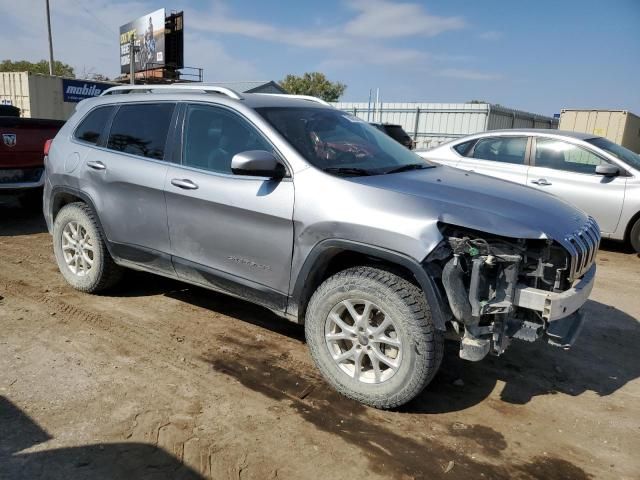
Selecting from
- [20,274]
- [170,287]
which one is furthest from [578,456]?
[20,274]

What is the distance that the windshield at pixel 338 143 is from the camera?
11.7 ft

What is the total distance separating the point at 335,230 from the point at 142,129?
2147 millimetres

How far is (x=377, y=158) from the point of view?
12.9 ft

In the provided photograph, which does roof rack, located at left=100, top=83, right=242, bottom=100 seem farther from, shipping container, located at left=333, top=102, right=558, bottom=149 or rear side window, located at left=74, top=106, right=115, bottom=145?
shipping container, located at left=333, top=102, right=558, bottom=149

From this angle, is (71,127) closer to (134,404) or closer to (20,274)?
(20,274)

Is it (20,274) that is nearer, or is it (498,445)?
(498,445)

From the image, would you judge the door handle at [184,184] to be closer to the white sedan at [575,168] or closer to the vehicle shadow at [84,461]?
the vehicle shadow at [84,461]

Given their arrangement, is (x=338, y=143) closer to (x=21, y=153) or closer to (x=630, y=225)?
(x=630, y=225)

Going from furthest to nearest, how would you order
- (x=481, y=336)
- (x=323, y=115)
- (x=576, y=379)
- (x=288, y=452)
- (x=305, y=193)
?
(x=323, y=115)
(x=576, y=379)
(x=305, y=193)
(x=481, y=336)
(x=288, y=452)

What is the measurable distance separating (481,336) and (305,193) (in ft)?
4.48

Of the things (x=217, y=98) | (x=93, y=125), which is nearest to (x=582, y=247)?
(x=217, y=98)

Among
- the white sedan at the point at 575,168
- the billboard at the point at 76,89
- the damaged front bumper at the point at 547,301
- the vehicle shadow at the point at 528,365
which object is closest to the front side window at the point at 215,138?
the vehicle shadow at the point at 528,365

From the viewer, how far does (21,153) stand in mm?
7594

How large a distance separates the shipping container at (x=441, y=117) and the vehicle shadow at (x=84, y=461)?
19.7 meters
